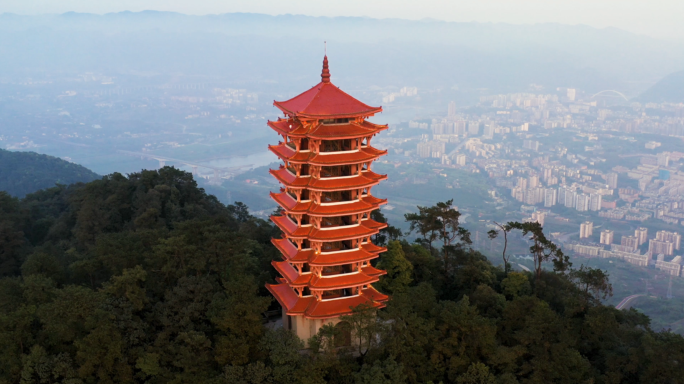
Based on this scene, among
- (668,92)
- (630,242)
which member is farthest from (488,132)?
(630,242)

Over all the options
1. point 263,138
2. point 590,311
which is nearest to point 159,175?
point 590,311

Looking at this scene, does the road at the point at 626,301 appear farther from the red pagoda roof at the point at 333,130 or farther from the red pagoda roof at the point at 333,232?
the red pagoda roof at the point at 333,130

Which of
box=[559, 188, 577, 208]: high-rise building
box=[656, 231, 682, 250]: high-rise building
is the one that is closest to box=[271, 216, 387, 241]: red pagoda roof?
box=[656, 231, 682, 250]: high-rise building

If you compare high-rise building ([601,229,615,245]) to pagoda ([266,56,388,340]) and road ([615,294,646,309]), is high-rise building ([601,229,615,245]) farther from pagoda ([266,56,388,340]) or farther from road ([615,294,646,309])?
pagoda ([266,56,388,340])

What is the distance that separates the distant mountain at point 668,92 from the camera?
116875 mm

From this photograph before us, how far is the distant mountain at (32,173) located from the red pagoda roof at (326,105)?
42.6 meters

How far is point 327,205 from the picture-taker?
16875 millimetres

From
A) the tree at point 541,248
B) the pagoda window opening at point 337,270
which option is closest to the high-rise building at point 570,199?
the tree at point 541,248

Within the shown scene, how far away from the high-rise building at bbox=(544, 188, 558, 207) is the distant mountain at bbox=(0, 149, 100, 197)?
146ft

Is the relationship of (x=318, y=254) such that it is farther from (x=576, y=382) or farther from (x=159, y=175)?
(x=159, y=175)

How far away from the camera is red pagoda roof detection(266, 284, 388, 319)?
16.8 meters

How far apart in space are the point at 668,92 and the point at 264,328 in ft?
400

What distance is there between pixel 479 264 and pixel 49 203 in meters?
25.2

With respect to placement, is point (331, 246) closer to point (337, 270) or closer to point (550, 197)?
point (337, 270)
